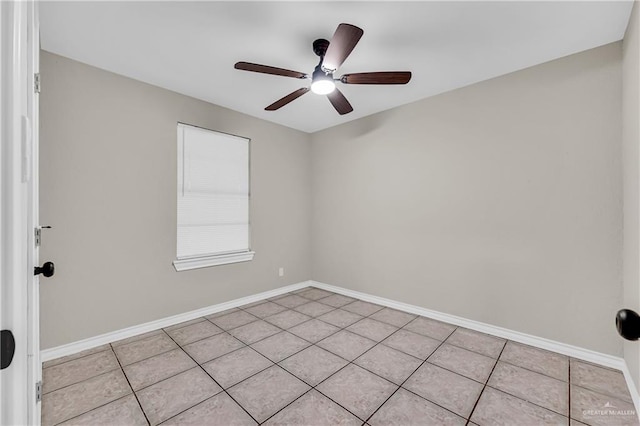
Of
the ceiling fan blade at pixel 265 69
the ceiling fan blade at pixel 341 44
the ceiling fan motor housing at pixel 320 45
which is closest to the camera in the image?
the ceiling fan blade at pixel 341 44

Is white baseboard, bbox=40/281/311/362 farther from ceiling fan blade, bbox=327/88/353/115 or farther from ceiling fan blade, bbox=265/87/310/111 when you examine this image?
ceiling fan blade, bbox=327/88/353/115

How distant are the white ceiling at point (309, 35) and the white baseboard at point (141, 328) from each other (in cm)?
257

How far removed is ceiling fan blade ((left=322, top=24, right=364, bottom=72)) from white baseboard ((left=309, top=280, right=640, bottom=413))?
2866 millimetres

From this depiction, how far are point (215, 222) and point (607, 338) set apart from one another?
13.3 feet

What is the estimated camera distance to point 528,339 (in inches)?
103

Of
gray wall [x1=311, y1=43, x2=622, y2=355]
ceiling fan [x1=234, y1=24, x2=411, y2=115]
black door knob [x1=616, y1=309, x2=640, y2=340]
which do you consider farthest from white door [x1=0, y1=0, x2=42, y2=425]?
gray wall [x1=311, y1=43, x2=622, y2=355]

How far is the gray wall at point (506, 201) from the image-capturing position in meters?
2.31

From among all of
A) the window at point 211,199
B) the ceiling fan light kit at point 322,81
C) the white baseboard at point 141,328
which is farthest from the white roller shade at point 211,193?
the ceiling fan light kit at point 322,81

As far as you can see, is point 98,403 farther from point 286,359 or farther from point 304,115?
point 304,115

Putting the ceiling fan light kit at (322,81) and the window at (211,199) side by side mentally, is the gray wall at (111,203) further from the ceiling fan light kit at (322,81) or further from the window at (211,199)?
the ceiling fan light kit at (322,81)

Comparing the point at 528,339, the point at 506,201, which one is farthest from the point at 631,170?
the point at 528,339

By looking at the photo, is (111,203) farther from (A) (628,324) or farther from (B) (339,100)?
(A) (628,324)

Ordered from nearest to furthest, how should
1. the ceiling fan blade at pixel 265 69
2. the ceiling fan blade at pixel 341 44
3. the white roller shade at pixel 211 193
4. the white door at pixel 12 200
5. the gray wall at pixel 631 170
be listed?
the white door at pixel 12 200, the ceiling fan blade at pixel 341 44, the gray wall at pixel 631 170, the ceiling fan blade at pixel 265 69, the white roller shade at pixel 211 193

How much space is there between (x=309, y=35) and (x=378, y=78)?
2.14 ft
